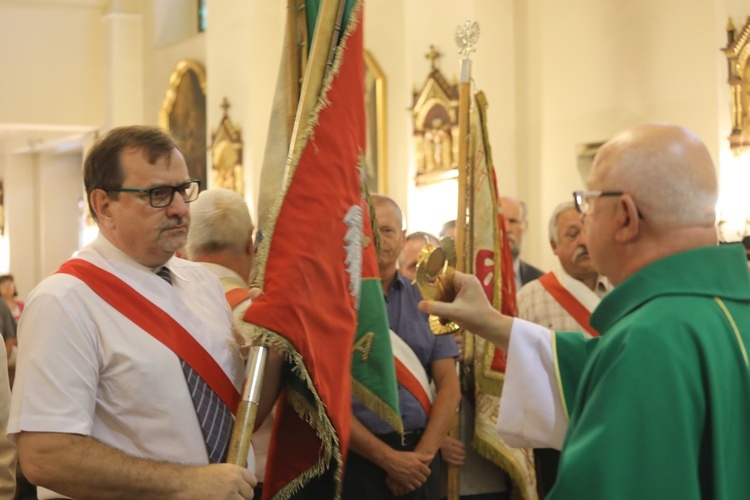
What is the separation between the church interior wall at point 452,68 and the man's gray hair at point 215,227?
16.9 ft

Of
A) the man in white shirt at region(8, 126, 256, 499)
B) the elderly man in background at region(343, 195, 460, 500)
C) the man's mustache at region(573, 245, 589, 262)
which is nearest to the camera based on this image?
the man in white shirt at region(8, 126, 256, 499)

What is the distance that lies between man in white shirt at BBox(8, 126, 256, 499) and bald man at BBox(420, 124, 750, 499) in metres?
0.94

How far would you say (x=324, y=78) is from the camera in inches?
118

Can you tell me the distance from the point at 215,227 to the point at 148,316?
0.96 meters

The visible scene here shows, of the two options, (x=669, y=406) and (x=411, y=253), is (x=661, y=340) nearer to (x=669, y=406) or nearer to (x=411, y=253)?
(x=669, y=406)

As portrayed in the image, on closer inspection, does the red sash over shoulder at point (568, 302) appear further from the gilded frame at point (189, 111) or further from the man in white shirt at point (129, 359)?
the gilded frame at point (189, 111)

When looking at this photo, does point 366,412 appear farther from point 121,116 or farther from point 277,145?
point 121,116

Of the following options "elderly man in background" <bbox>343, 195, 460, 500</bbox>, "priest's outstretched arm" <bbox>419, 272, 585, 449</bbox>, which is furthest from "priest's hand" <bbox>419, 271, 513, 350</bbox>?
"elderly man in background" <bbox>343, 195, 460, 500</bbox>

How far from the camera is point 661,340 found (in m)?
2.12

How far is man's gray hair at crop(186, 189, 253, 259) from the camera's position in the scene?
3.57 m

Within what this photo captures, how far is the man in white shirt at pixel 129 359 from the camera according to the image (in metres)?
2.45

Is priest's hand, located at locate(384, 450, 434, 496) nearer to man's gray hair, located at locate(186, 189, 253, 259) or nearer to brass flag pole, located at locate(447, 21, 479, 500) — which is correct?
brass flag pole, located at locate(447, 21, 479, 500)

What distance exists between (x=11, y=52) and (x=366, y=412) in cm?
1342

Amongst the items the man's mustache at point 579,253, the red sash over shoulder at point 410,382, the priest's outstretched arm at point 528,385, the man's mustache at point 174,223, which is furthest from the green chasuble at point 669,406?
the man's mustache at point 579,253
